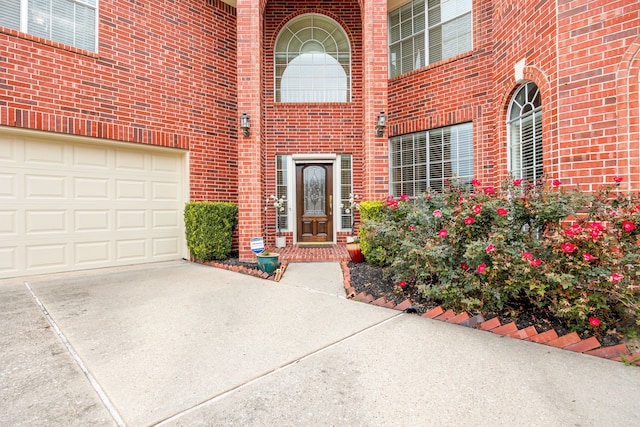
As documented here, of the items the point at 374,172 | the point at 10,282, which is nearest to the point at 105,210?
the point at 10,282

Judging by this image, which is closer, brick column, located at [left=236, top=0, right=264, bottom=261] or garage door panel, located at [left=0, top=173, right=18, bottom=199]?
garage door panel, located at [left=0, top=173, right=18, bottom=199]

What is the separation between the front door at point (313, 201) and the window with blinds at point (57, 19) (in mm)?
4564

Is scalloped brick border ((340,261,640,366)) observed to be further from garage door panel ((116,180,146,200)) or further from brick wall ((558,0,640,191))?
garage door panel ((116,180,146,200))

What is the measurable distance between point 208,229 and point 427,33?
19.7ft

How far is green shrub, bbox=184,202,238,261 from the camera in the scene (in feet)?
18.0

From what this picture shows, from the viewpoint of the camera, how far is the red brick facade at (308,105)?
10.4 feet

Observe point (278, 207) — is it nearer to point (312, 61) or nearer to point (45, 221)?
point (312, 61)

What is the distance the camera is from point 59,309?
3.11 m

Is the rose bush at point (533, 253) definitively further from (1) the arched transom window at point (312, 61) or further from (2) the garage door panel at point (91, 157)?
(2) the garage door panel at point (91, 157)

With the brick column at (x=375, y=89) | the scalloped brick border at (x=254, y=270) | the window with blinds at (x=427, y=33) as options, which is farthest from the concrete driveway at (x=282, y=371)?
the window with blinds at (x=427, y=33)

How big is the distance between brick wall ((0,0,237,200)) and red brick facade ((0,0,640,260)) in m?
0.02

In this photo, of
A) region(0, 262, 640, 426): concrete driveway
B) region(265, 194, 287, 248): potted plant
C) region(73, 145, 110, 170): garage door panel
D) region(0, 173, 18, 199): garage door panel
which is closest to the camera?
region(0, 262, 640, 426): concrete driveway

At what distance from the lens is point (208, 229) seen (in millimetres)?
5504

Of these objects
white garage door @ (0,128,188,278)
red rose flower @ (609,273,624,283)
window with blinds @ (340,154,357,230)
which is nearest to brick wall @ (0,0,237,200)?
white garage door @ (0,128,188,278)
